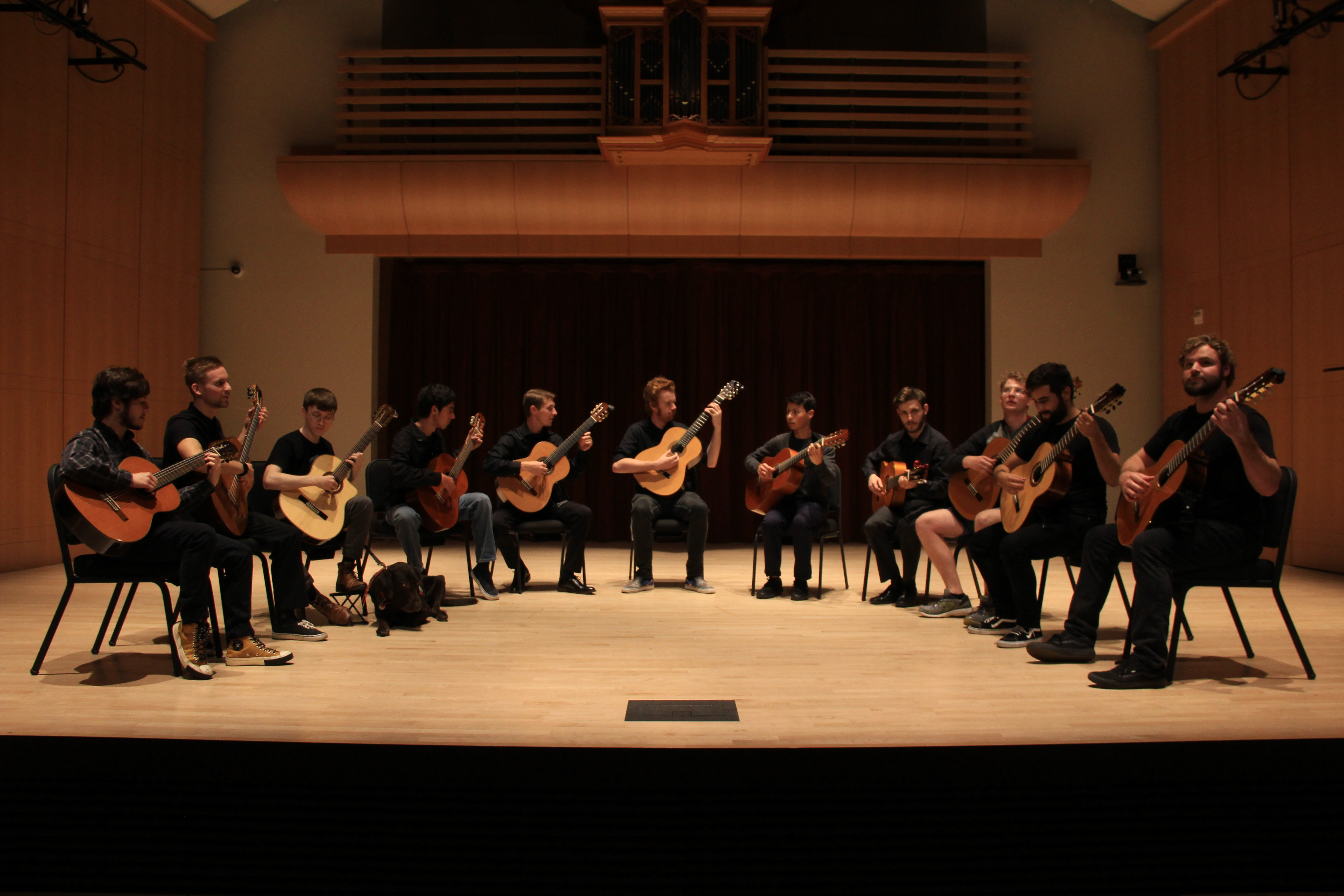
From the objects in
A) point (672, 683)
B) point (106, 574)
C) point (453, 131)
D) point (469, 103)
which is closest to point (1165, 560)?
point (672, 683)

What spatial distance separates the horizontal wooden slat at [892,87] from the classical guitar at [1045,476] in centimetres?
441

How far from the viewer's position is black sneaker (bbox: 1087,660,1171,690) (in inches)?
113

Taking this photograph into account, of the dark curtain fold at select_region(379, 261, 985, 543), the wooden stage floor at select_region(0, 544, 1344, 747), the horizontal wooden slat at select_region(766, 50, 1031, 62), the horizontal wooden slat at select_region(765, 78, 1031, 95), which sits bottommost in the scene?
the wooden stage floor at select_region(0, 544, 1344, 747)

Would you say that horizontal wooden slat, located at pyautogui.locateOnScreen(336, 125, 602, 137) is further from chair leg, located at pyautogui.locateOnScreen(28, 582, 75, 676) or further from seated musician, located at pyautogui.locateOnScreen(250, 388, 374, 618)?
chair leg, located at pyautogui.locateOnScreen(28, 582, 75, 676)

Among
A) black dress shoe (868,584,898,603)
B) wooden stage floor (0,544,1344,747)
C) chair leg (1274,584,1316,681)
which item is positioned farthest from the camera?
black dress shoe (868,584,898,603)

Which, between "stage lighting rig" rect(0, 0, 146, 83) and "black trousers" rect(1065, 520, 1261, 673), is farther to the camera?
"stage lighting rig" rect(0, 0, 146, 83)

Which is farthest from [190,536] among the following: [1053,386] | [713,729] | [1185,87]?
[1185,87]

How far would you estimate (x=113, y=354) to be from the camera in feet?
21.0

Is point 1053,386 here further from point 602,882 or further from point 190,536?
point 190,536

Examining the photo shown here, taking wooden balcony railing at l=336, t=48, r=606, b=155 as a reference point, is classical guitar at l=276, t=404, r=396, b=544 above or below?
below

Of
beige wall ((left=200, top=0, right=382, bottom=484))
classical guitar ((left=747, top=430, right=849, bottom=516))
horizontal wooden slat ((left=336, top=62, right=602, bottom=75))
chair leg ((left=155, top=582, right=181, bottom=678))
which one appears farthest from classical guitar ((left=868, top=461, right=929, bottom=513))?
beige wall ((left=200, top=0, right=382, bottom=484))

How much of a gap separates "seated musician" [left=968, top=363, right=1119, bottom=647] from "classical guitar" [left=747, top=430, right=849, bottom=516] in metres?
1.19

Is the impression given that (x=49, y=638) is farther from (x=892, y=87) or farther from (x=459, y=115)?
(x=892, y=87)

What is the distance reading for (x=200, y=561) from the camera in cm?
308
